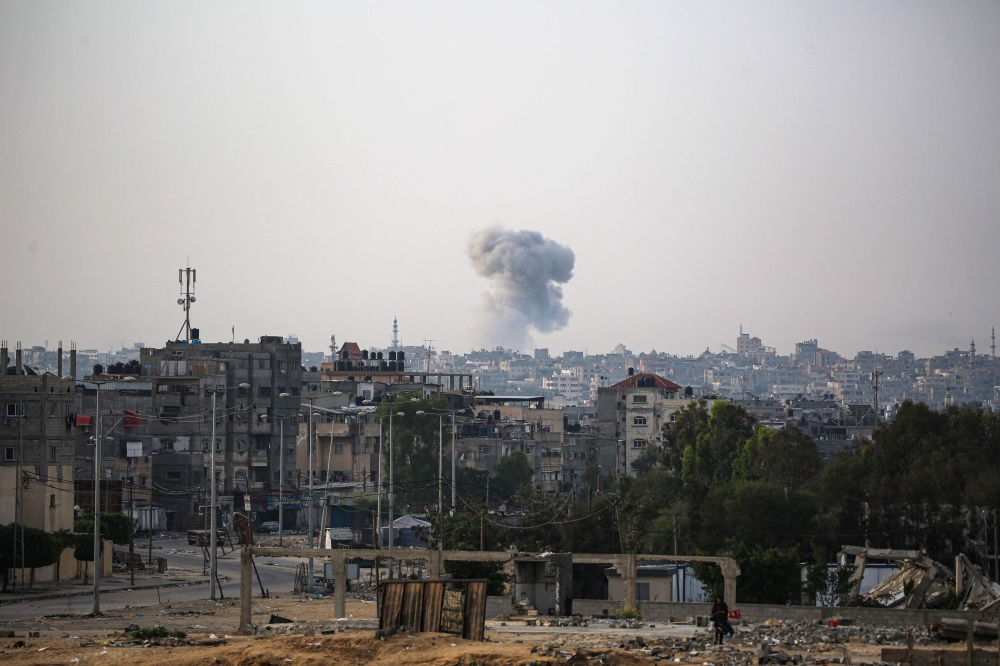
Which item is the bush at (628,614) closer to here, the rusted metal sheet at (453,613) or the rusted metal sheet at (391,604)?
the rusted metal sheet at (453,613)

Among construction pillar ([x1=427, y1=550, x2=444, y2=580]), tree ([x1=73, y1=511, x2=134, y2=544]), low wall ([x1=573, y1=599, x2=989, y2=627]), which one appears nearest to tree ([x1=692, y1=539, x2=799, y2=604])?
low wall ([x1=573, y1=599, x2=989, y2=627])

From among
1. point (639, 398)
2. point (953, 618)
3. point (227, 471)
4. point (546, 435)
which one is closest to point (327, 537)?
point (953, 618)

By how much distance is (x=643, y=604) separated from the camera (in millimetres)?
32469

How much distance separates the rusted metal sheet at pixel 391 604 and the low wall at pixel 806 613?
8.89m

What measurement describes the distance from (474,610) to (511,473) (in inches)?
2325

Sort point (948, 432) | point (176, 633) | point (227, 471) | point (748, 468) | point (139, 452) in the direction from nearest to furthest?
1. point (176, 633)
2. point (948, 432)
3. point (748, 468)
4. point (139, 452)
5. point (227, 471)

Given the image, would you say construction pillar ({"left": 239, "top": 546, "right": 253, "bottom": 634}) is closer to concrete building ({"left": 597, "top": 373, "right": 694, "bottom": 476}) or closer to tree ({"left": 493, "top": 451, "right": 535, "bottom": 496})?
tree ({"left": 493, "top": 451, "right": 535, "bottom": 496})

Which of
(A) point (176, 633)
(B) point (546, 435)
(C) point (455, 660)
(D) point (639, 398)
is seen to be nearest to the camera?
(C) point (455, 660)

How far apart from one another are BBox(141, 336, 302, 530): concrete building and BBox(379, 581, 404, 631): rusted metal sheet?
49669mm

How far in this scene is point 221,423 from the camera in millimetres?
78125

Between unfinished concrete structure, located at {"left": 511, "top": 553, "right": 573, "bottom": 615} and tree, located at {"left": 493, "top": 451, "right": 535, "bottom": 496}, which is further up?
tree, located at {"left": 493, "top": 451, "right": 535, "bottom": 496}

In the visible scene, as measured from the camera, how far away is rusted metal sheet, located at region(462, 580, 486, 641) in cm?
2458

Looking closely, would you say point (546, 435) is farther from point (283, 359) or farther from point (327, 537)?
point (327, 537)

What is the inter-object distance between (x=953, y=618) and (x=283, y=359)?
193 feet
